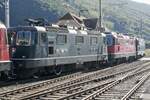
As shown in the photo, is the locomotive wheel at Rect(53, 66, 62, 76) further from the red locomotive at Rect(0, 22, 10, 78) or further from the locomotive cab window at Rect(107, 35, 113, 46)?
the locomotive cab window at Rect(107, 35, 113, 46)

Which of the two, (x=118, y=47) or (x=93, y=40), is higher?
(x=93, y=40)

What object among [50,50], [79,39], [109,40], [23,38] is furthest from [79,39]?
[109,40]

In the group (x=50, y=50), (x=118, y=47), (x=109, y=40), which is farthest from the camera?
(x=118, y=47)

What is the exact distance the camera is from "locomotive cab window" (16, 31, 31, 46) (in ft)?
77.7

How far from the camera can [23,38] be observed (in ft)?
78.4

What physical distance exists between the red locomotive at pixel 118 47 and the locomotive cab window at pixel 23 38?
17.3 meters

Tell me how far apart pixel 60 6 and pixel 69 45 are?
14298cm

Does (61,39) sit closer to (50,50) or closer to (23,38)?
(50,50)

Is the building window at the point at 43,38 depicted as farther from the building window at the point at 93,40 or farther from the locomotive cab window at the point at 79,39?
the building window at the point at 93,40

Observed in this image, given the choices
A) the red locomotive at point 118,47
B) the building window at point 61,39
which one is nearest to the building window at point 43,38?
the building window at point 61,39

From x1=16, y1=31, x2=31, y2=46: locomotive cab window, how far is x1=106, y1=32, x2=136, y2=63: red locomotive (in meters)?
17.3

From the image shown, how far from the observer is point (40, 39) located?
24.1 metres

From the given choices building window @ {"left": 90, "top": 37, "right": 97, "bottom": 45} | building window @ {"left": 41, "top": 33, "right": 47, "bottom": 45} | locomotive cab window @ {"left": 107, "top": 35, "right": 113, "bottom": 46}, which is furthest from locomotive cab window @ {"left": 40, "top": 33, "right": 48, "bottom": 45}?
locomotive cab window @ {"left": 107, "top": 35, "right": 113, "bottom": 46}

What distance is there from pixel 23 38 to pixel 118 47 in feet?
64.3
